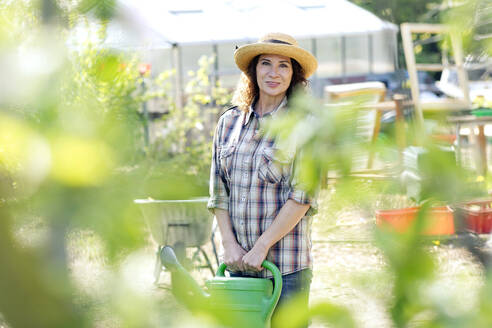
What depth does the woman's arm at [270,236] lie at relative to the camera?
6.27 ft

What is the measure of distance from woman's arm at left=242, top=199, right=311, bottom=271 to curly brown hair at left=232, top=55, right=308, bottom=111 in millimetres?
393

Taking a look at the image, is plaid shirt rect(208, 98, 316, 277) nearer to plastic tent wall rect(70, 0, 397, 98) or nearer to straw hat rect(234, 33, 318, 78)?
straw hat rect(234, 33, 318, 78)

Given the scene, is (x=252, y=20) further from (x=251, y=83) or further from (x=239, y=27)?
(x=251, y=83)

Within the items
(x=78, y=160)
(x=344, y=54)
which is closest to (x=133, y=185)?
(x=78, y=160)

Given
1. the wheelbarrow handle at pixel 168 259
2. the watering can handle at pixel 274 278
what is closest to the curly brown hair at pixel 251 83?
the watering can handle at pixel 274 278

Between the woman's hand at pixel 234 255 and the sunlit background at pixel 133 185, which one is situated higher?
the sunlit background at pixel 133 185

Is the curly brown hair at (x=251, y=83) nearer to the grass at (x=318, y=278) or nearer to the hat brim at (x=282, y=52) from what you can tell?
the hat brim at (x=282, y=52)

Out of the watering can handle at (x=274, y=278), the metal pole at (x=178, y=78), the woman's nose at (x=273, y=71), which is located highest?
the metal pole at (x=178, y=78)

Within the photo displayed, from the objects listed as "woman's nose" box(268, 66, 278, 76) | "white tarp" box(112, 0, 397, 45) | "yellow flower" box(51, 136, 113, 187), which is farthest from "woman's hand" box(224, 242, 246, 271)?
"white tarp" box(112, 0, 397, 45)

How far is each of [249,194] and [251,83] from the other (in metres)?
0.43

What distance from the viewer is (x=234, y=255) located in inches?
78.3

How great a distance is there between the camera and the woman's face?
2014 millimetres

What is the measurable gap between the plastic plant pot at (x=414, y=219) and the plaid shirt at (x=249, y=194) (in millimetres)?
1470

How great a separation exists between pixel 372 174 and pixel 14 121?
22cm
